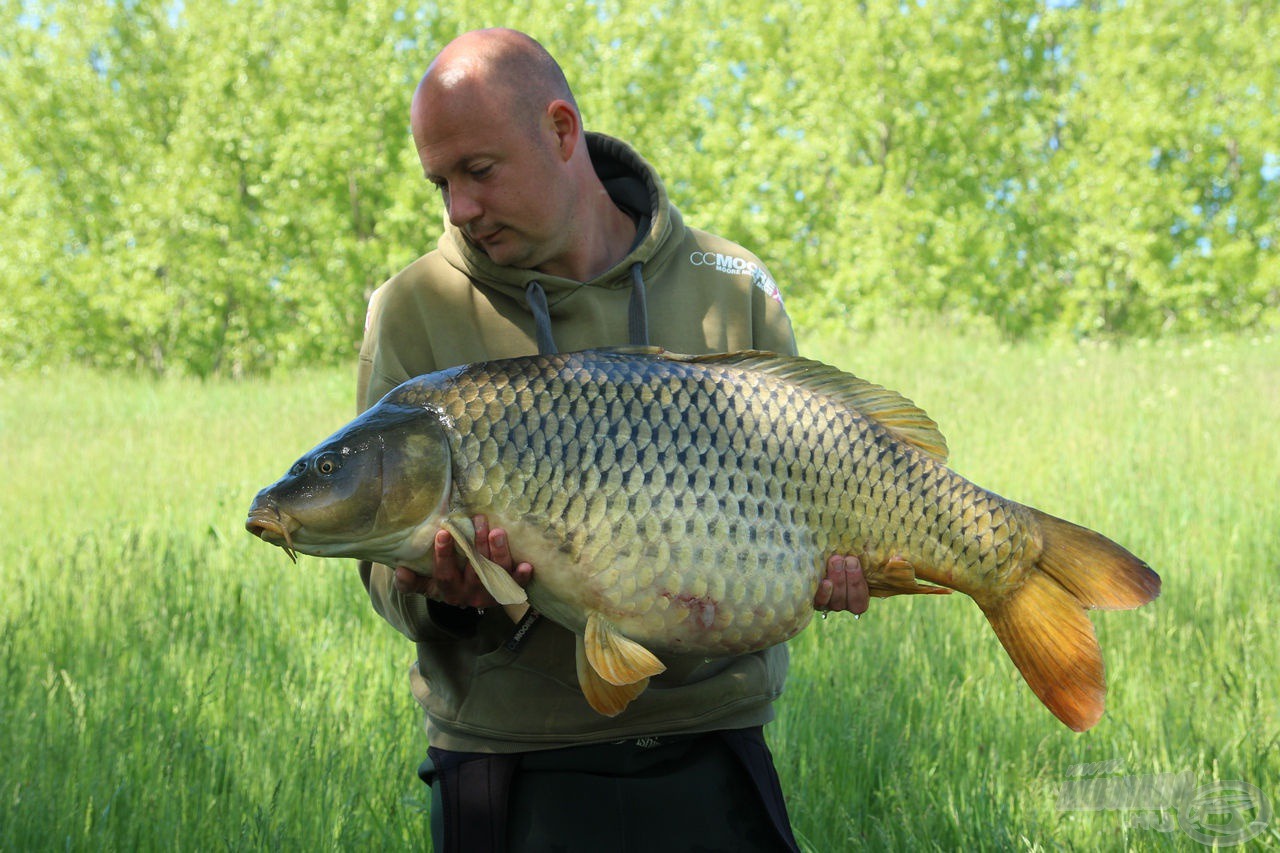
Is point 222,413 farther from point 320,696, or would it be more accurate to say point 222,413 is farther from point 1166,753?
point 1166,753

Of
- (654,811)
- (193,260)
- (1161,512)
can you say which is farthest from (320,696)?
(193,260)

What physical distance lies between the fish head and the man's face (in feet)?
1.18

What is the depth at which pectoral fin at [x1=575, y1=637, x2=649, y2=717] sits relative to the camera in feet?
5.03

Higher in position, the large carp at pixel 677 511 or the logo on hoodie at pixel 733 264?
the logo on hoodie at pixel 733 264

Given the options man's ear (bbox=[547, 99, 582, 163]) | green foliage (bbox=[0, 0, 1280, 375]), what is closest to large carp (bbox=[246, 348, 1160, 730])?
man's ear (bbox=[547, 99, 582, 163])

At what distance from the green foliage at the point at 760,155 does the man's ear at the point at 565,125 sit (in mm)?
14642

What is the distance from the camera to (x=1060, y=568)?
174 centimetres

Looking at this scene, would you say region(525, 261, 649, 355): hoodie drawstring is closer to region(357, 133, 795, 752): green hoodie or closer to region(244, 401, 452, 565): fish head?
region(357, 133, 795, 752): green hoodie

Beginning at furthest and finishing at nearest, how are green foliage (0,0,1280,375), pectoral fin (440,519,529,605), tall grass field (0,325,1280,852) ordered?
1. green foliage (0,0,1280,375)
2. tall grass field (0,325,1280,852)
3. pectoral fin (440,519,529,605)

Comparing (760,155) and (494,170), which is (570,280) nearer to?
(494,170)

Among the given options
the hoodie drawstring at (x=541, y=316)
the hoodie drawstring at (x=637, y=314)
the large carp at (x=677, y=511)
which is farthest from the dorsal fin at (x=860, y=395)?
the hoodie drawstring at (x=541, y=316)

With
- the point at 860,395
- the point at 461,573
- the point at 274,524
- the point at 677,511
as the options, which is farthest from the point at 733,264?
the point at 274,524

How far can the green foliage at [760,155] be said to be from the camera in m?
16.8

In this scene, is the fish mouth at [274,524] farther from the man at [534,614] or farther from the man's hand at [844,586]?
the man's hand at [844,586]
